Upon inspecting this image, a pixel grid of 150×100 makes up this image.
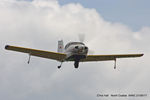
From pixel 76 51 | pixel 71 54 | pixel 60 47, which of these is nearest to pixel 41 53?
pixel 71 54

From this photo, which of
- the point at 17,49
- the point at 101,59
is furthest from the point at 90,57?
the point at 17,49

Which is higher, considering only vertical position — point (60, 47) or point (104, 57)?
point (60, 47)

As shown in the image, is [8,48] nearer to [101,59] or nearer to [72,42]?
[72,42]

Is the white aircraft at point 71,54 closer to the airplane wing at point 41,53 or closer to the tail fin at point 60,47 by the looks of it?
the airplane wing at point 41,53

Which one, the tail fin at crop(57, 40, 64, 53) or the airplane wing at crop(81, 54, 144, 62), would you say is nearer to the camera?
the airplane wing at crop(81, 54, 144, 62)

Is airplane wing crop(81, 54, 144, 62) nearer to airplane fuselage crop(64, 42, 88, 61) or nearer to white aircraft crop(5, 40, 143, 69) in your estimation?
white aircraft crop(5, 40, 143, 69)

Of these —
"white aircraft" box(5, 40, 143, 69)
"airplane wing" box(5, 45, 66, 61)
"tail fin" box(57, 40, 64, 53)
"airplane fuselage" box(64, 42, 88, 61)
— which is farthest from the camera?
"tail fin" box(57, 40, 64, 53)

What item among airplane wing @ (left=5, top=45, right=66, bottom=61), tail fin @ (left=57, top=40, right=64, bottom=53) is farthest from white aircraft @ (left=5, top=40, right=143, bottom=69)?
tail fin @ (left=57, top=40, right=64, bottom=53)

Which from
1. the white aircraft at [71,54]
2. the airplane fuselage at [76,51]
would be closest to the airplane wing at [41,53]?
the white aircraft at [71,54]

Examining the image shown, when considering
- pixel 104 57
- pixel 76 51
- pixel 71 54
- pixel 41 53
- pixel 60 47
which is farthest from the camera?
pixel 60 47

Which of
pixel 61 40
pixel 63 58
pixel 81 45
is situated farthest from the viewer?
pixel 61 40

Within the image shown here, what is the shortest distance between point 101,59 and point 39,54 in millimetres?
7733

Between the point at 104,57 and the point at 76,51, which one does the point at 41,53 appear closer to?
the point at 76,51

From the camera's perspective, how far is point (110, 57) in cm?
4988
